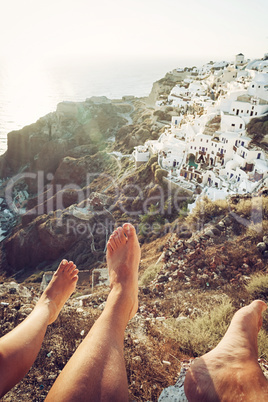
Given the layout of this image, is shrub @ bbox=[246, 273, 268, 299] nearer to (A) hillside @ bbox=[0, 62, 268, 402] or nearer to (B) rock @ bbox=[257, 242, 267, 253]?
(A) hillside @ bbox=[0, 62, 268, 402]

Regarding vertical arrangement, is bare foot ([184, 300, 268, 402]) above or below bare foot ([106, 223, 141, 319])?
above

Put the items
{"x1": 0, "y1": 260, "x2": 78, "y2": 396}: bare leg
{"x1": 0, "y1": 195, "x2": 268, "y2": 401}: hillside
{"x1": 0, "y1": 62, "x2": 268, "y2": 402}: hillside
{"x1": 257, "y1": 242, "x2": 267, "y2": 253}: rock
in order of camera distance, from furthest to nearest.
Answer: {"x1": 257, "y1": 242, "x2": 267, "y2": 253}: rock
{"x1": 0, "y1": 62, "x2": 268, "y2": 402}: hillside
{"x1": 0, "y1": 195, "x2": 268, "y2": 401}: hillside
{"x1": 0, "y1": 260, "x2": 78, "y2": 396}: bare leg

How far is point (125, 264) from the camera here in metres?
4.27

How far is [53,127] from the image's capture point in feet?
133

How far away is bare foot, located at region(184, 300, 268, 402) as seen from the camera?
1.92 m

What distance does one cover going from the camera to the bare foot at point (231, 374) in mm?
1916

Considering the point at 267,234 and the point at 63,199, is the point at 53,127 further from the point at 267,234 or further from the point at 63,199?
the point at 267,234

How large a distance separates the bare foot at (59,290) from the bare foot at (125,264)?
76cm

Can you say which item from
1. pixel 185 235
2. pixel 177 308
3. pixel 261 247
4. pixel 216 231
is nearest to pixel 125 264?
pixel 177 308

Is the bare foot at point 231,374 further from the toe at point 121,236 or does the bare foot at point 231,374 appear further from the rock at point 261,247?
the rock at point 261,247

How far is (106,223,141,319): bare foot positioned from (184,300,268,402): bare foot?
1207 millimetres

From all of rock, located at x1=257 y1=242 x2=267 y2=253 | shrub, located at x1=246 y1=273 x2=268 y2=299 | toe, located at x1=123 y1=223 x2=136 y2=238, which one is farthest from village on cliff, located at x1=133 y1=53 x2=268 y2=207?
toe, located at x1=123 y1=223 x2=136 y2=238

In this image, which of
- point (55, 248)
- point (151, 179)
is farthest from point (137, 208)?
point (55, 248)

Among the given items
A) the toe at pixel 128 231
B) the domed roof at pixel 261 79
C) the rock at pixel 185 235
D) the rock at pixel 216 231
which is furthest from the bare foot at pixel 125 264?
the domed roof at pixel 261 79
